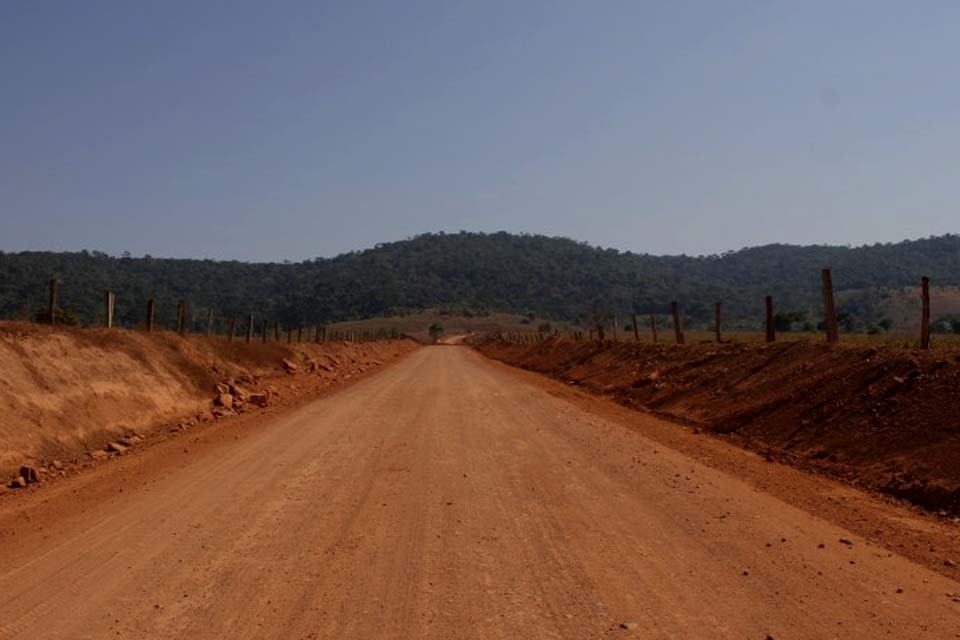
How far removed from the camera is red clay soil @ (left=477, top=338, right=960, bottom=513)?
11.8m

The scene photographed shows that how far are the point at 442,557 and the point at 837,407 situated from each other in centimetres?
1040

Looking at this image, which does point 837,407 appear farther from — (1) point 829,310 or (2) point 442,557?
(2) point 442,557

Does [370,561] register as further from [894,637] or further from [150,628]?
[894,637]

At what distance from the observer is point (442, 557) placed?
7.65 meters

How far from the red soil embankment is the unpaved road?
229 cm

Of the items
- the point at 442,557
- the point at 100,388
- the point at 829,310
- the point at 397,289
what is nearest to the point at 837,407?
the point at 829,310

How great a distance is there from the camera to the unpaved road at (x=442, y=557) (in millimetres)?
6012

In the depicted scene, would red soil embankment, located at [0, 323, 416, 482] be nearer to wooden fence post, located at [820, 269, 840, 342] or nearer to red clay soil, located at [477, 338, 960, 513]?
red clay soil, located at [477, 338, 960, 513]

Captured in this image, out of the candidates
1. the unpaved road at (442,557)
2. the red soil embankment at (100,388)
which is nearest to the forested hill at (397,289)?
the red soil embankment at (100,388)

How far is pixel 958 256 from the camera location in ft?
485

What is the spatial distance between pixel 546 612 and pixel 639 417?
15.2 m

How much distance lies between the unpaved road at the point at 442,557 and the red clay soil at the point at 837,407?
2270 millimetres

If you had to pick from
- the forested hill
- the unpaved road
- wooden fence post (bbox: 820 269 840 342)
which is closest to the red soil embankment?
the unpaved road

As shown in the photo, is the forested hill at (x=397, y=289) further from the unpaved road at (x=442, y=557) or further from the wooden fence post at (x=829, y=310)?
the unpaved road at (x=442, y=557)
